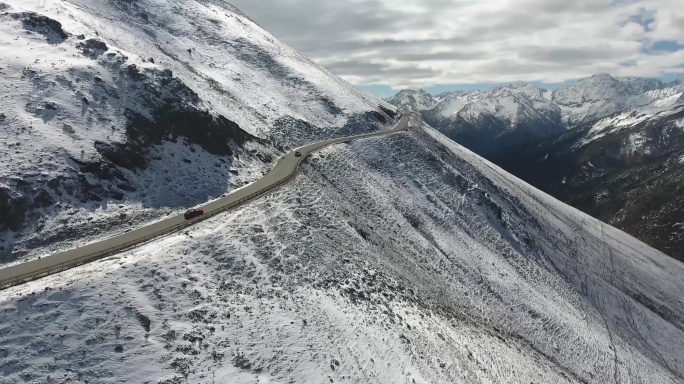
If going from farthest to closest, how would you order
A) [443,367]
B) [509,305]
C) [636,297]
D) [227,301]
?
[636,297] < [509,305] < [443,367] < [227,301]

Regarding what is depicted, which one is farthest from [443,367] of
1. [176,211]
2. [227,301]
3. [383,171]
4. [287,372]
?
[383,171]

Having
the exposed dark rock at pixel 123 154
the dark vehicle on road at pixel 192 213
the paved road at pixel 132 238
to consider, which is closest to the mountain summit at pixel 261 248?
the exposed dark rock at pixel 123 154

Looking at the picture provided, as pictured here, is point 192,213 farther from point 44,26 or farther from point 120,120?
point 44,26

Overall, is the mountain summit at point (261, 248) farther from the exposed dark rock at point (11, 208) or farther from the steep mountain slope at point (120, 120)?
the exposed dark rock at point (11, 208)

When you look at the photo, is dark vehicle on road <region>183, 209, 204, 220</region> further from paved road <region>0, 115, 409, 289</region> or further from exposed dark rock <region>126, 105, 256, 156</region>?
exposed dark rock <region>126, 105, 256, 156</region>

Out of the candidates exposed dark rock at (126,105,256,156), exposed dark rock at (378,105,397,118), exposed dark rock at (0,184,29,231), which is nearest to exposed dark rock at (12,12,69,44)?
exposed dark rock at (126,105,256,156)

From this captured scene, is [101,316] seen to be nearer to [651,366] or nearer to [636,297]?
[651,366]
